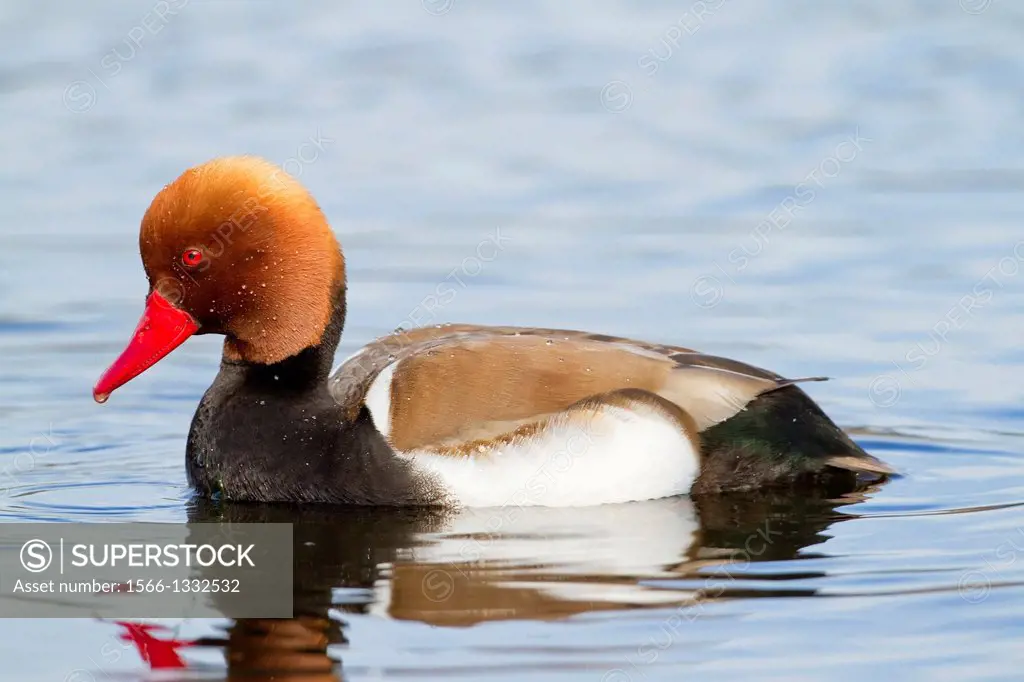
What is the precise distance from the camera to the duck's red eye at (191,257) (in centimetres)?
764

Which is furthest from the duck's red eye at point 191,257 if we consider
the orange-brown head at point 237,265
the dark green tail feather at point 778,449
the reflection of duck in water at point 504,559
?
the dark green tail feather at point 778,449

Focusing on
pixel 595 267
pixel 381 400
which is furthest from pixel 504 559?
pixel 595 267

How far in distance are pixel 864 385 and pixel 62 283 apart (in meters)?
4.90

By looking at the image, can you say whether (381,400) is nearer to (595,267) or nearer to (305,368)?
(305,368)

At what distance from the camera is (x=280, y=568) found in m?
6.99

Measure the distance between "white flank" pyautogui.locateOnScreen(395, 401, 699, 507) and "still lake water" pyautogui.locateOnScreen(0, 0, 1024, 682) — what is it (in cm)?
15

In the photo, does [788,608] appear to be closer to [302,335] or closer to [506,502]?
[506,502]

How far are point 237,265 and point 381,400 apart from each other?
0.82m

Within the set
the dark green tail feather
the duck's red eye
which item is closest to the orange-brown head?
the duck's red eye

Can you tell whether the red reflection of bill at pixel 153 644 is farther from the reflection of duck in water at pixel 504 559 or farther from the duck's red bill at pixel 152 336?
the duck's red bill at pixel 152 336

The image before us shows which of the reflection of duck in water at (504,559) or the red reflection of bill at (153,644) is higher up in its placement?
the reflection of duck in water at (504,559)

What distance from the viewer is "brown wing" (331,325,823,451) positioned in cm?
751

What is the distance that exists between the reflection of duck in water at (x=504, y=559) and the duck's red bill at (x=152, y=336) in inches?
25.5

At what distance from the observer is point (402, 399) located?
7.58m
